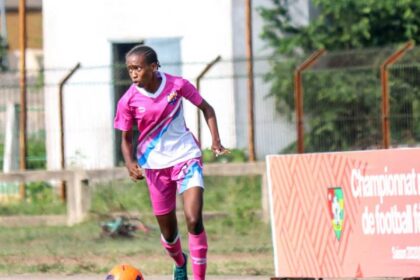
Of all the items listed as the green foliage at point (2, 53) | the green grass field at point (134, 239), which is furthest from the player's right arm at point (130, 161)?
the green foliage at point (2, 53)

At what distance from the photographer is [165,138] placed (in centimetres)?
1053

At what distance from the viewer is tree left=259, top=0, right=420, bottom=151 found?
66.0 feet

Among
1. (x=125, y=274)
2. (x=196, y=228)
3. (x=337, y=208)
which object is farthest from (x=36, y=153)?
(x=196, y=228)

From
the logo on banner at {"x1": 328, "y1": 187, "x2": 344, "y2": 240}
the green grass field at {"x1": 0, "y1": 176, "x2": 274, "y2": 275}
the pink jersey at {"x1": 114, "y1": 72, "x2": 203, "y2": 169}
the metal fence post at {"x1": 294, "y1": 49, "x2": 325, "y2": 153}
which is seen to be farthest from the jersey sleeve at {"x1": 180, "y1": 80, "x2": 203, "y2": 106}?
the metal fence post at {"x1": 294, "y1": 49, "x2": 325, "y2": 153}

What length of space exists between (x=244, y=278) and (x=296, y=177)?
4.41 feet

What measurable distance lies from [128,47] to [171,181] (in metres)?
17.1

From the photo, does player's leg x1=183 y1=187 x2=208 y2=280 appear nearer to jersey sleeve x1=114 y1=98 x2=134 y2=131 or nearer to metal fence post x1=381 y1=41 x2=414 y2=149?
jersey sleeve x1=114 y1=98 x2=134 y2=131

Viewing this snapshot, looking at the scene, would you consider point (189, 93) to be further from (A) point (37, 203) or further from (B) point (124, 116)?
(A) point (37, 203)

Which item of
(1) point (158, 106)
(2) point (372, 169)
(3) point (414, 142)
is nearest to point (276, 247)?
(2) point (372, 169)

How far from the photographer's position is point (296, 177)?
1183cm

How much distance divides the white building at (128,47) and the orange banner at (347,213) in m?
9.31

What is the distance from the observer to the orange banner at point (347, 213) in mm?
11180

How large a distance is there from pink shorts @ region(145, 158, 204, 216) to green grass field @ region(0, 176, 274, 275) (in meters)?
2.70

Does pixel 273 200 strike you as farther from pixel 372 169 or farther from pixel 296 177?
pixel 372 169
